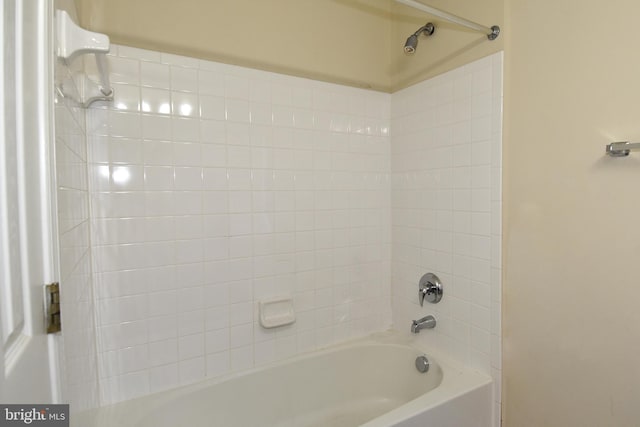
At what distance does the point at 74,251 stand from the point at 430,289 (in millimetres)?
1623

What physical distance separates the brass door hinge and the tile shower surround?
0.84 metres

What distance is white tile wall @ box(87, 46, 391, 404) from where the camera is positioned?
141 centimetres

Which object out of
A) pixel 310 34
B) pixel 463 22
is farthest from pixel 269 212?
pixel 463 22

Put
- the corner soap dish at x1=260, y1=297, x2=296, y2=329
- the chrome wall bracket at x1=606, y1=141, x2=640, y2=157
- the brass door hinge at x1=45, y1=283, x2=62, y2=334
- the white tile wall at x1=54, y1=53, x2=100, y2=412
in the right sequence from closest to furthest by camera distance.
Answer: the brass door hinge at x1=45, y1=283, x2=62, y2=334 → the white tile wall at x1=54, y1=53, x2=100, y2=412 → the chrome wall bracket at x1=606, y1=141, x2=640, y2=157 → the corner soap dish at x1=260, y1=297, x2=296, y2=329

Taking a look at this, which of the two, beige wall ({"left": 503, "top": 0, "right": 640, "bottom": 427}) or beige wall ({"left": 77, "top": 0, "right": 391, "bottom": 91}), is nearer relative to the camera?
beige wall ({"left": 503, "top": 0, "right": 640, "bottom": 427})

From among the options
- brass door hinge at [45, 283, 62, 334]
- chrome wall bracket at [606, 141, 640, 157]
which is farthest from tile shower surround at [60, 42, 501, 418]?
brass door hinge at [45, 283, 62, 334]

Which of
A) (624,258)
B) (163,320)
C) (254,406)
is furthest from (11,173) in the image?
(624,258)

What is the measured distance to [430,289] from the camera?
1.83 meters

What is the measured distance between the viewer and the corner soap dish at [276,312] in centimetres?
171

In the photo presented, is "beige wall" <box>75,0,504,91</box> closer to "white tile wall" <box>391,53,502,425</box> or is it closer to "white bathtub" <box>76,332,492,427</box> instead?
"white tile wall" <box>391,53,502,425</box>

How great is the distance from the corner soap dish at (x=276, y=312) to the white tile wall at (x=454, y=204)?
28.9 inches

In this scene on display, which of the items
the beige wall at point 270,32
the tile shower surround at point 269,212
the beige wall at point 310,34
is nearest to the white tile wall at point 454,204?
the tile shower surround at point 269,212

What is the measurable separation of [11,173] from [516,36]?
5.85ft

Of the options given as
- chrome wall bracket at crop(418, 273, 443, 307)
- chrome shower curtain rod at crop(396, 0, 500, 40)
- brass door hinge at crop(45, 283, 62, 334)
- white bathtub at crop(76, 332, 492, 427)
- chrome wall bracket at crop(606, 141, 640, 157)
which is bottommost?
white bathtub at crop(76, 332, 492, 427)
